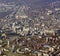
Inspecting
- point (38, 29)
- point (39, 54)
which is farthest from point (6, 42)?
point (38, 29)

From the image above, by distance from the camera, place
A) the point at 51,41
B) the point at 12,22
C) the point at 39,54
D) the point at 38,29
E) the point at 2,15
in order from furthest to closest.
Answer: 1. the point at 2,15
2. the point at 12,22
3. the point at 38,29
4. the point at 51,41
5. the point at 39,54

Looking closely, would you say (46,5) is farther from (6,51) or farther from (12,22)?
(6,51)

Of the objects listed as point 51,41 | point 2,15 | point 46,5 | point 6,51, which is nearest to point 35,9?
point 46,5

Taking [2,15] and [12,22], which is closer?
[12,22]

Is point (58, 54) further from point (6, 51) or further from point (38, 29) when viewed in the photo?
point (38, 29)

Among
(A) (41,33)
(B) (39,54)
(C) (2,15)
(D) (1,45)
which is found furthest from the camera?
(C) (2,15)

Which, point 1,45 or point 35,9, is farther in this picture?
point 35,9
